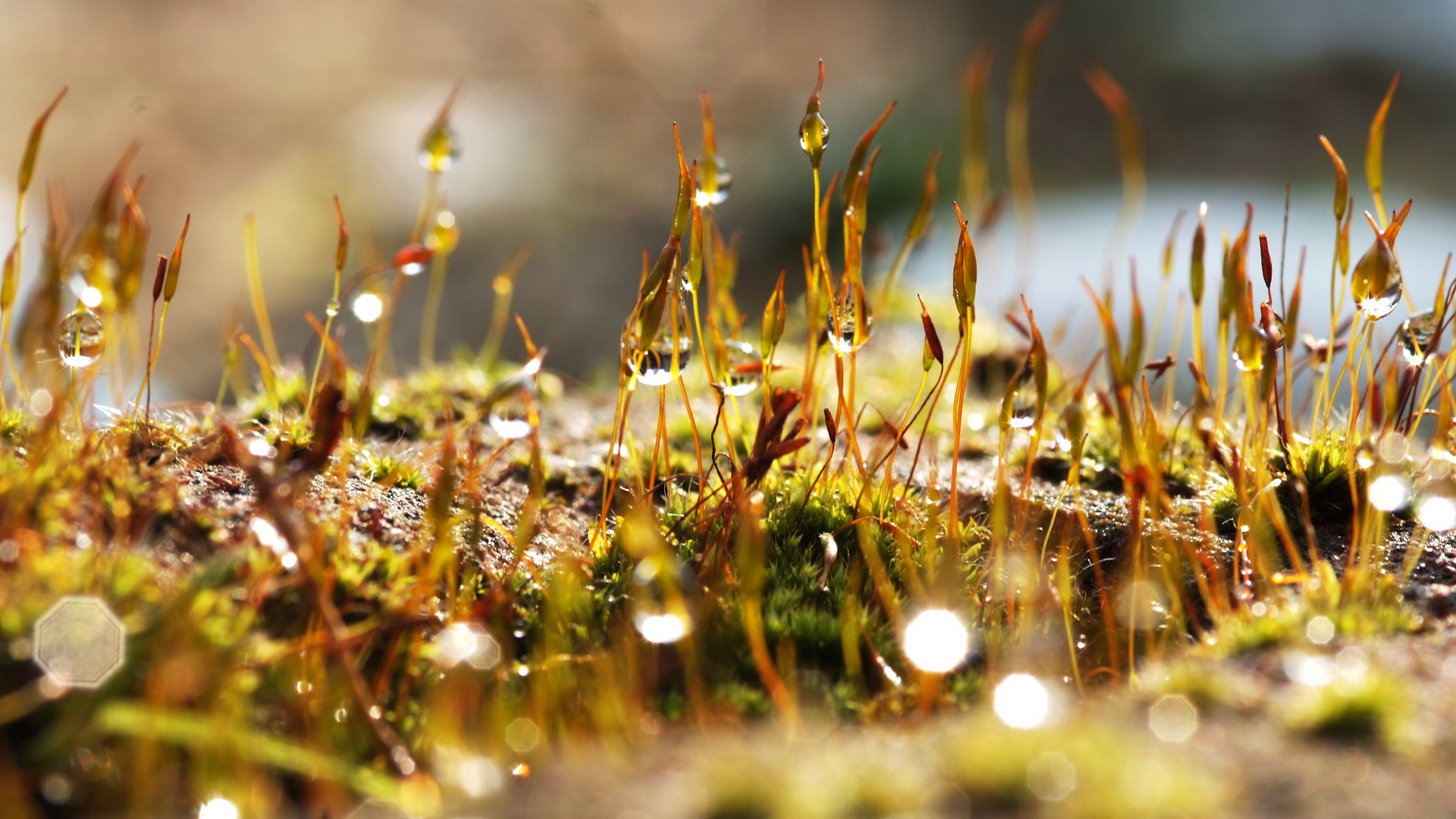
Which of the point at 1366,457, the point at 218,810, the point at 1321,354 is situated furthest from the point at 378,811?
the point at 1321,354

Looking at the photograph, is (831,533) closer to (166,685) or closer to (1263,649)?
(1263,649)

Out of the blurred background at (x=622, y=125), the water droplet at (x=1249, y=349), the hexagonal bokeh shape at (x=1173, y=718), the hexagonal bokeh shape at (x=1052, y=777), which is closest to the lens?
the hexagonal bokeh shape at (x=1052, y=777)

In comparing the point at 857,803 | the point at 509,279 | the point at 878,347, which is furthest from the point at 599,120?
the point at 857,803

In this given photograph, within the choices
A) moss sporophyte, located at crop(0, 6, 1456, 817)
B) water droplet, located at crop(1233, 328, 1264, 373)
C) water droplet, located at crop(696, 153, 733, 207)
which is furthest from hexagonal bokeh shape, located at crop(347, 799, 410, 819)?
water droplet, located at crop(1233, 328, 1264, 373)

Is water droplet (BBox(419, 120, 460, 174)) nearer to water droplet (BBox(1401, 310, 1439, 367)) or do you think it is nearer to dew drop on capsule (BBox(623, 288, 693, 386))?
dew drop on capsule (BBox(623, 288, 693, 386))

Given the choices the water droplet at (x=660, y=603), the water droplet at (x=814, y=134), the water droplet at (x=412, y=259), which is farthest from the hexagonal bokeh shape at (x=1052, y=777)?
the water droplet at (x=412, y=259)

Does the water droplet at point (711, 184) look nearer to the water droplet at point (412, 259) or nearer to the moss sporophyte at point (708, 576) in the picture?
the moss sporophyte at point (708, 576)
